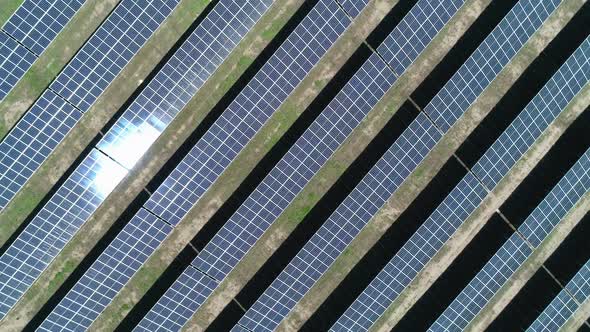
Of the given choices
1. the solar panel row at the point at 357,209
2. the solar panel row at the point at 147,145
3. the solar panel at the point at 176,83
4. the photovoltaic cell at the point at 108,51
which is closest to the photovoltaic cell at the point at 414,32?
the solar panel row at the point at 357,209

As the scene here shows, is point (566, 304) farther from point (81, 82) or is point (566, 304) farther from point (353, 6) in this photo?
point (81, 82)

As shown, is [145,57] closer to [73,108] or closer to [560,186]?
[73,108]

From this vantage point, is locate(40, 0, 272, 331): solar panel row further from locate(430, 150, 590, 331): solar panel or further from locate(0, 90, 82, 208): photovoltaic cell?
locate(430, 150, 590, 331): solar panel

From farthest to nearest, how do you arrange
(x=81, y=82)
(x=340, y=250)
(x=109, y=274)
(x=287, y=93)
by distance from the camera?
(x=340, y=250) → (x=287, y=93) → (x=109, y=274) → (x=81, y=82)

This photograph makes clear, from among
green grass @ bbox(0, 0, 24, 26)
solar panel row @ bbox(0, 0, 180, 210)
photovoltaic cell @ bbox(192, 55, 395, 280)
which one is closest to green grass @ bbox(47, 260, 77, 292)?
solar panel row @ bbox(0, 0, 180, 210)

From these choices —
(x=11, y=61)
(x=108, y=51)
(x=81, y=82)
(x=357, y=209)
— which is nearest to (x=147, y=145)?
(x=81, y=82)

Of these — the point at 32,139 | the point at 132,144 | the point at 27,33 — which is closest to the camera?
the point at 27,33
